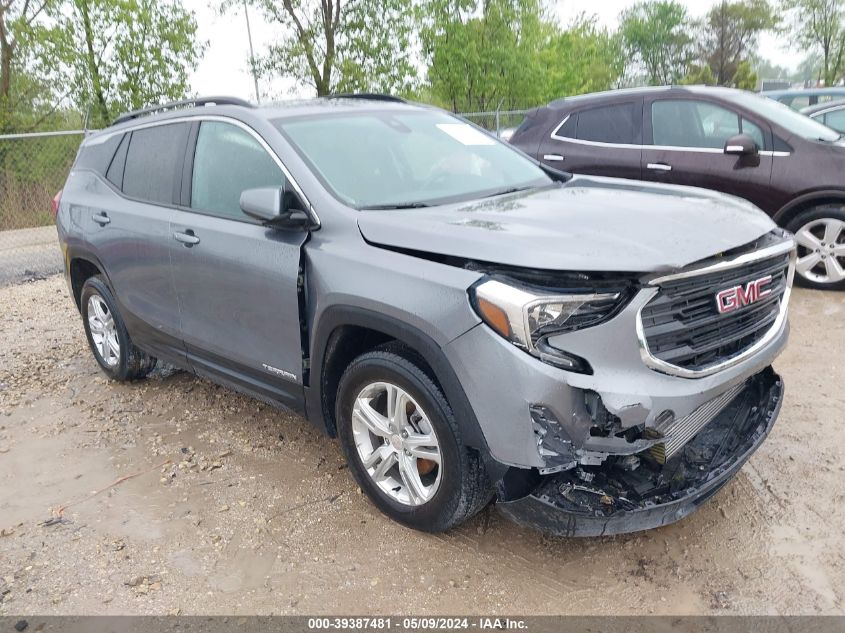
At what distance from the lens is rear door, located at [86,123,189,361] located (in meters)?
4.18

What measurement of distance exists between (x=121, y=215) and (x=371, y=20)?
1873cm

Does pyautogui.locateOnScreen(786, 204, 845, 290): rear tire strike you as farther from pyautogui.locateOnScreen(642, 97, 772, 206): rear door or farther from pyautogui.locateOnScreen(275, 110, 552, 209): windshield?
pyautogui.locateOnScreen(275, 110, 552, 209): windshield

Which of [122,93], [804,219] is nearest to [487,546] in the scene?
[804,219]

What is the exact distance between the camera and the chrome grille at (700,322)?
2.54 m

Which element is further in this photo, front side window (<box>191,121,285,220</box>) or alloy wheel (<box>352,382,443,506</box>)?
front side window (<box>191,121,285,220</box>)

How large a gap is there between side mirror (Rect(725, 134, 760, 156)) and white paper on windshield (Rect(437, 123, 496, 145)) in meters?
2.86

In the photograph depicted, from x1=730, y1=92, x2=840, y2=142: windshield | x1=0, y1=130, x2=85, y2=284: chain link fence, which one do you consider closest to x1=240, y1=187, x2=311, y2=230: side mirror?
x1=730, y1=92, x2=840, y2=142: windshield

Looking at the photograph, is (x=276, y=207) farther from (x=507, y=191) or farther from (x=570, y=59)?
(x=570, y=59)

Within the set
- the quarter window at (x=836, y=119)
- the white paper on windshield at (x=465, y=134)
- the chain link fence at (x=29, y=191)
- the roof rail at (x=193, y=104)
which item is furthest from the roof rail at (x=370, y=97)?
the chain link fence at (x=29, y=191)

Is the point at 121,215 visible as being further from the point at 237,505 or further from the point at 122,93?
the point at 122,93

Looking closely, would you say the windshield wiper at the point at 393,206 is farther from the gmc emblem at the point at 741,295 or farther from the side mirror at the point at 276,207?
the gmc emblem at the point at 741,295

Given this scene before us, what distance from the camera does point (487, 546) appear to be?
10.0 ft

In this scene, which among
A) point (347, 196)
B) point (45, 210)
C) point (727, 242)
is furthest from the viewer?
point (45, 210)

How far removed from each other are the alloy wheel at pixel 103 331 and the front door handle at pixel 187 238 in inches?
54.1
